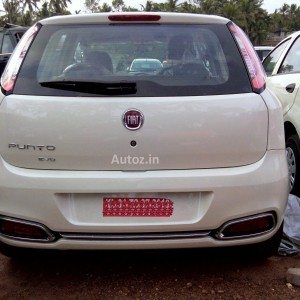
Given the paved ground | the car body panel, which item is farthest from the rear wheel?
the car body panel

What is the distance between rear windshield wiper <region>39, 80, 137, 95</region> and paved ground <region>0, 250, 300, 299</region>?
1153mm

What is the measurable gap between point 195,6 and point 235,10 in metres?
7.42

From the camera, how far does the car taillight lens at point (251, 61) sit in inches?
A: 113

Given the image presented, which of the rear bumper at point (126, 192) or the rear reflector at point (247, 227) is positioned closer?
the rear bumper at point (126, 192)

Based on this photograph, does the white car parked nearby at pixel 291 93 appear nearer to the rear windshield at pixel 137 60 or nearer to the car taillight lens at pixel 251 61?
the car taillight lens at pixel 251 61

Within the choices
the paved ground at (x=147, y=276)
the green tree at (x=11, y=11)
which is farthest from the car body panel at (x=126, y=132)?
the green tree at (x=11, y=11)

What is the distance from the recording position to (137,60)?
9.85 ft

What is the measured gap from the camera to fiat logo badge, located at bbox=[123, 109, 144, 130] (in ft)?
8.71

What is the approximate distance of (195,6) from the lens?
57312 millimetres

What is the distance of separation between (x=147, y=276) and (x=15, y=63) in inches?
59.0

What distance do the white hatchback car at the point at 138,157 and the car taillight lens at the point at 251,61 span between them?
1 centimetres

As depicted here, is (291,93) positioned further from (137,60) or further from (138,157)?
(138,157)

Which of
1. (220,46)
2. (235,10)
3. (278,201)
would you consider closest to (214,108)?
(220,46)

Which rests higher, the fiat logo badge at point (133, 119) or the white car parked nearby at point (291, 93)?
the fiat logo badge at point (133, 119)
